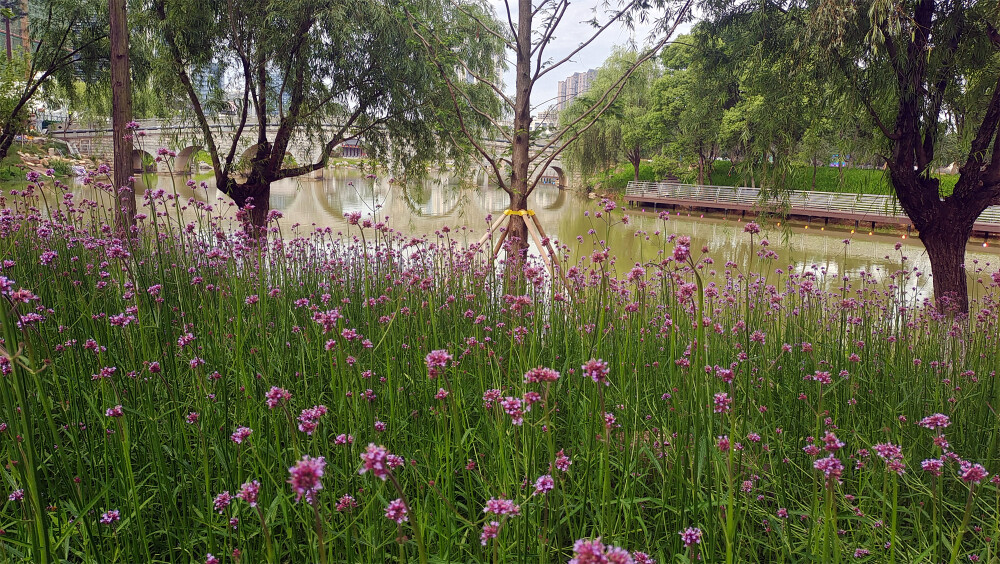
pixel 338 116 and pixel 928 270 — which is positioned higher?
pixel 338 116

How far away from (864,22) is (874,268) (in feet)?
32.5

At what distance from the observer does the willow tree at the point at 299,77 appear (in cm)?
776

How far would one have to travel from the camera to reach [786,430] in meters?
2.47

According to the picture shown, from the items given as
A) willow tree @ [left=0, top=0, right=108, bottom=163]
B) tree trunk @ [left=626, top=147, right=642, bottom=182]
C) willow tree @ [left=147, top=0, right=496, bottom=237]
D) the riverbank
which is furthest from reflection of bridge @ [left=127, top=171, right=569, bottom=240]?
tree trunk @ [left=626, top=147, right=642, bottom=182]

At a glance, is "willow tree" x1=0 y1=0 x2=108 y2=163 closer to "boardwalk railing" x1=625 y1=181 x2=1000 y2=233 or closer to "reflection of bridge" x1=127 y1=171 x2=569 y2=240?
"reflection of bridge" x1=127 y1=171 x2=569 y2=240

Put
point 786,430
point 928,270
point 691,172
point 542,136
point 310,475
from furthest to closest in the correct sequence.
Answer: point 691,172 < point 928,270 < point 542,136 < point 786,430 < point 310,475

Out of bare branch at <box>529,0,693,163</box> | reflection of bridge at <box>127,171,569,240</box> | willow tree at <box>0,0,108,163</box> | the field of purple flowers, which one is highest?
willow tree at <box>0,0,108,163</box>

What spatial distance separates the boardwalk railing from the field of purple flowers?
14.0m

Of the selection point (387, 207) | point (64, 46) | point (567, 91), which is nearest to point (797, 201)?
point (387, 207)

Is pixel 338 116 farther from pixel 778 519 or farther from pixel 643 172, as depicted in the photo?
pixel 643 172

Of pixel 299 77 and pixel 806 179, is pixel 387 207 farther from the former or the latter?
pixel 806 179

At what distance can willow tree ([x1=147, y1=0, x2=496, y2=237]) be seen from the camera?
7.76m

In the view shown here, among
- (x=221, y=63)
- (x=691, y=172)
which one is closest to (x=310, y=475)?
(x=221, y=63)

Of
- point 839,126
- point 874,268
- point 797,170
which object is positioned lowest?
point 874,268
